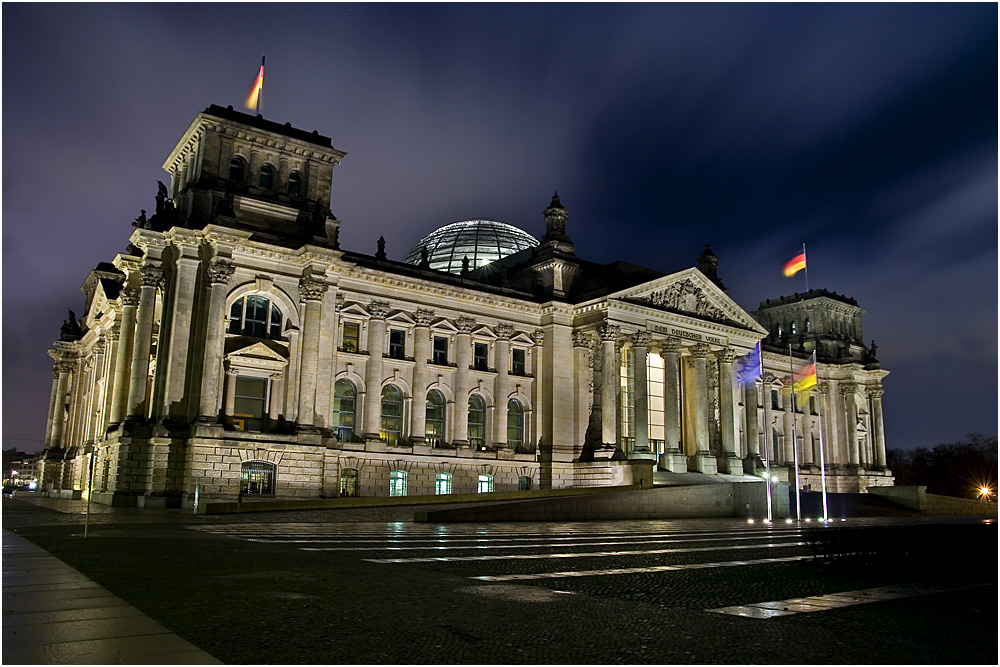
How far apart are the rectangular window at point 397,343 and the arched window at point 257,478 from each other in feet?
41.5

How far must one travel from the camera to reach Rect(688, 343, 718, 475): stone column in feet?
209

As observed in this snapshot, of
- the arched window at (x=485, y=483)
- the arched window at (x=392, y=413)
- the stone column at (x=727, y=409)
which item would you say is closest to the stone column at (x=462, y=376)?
the arched window at (x=485, y=483)

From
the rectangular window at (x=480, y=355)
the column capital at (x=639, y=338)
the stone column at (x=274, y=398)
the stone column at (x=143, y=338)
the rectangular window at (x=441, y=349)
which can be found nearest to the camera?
the stone column at (x=143, y=338)

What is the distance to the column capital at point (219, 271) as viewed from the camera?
46.9 meters

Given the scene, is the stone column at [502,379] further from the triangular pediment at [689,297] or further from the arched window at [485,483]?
the triangular pediment at [689,297]

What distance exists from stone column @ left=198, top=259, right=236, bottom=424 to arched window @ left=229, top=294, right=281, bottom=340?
1898 mm

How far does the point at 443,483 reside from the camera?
56562 millimetres

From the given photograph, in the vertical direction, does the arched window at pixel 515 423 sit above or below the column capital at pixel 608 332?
below

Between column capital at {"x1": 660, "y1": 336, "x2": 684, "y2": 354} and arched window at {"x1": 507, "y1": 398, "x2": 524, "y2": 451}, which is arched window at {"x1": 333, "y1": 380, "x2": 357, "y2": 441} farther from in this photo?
column capital at {"x1": 660, "y1": 336, "x2": 684, "y2": 354}

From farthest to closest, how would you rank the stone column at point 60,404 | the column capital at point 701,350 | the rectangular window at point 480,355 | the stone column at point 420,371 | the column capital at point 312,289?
1. the stone column at point 60,404
2. the column capital at point 701,350
3. the rectangular window at point 480,355
4. the stone column at point 420,371
5. the column capital at point 312,289

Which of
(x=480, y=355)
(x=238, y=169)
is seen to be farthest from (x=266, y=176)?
(x=480, y=355)

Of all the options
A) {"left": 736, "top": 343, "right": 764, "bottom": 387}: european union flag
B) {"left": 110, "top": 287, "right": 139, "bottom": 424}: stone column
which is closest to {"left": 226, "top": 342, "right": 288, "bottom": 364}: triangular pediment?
{"left": 110, "top": 287, "right": 139, "bottom": 424}: stone column

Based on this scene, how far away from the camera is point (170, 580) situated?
11.6m

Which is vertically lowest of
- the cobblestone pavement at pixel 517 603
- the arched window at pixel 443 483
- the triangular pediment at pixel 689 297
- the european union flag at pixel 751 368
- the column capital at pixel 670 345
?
the cobblestone pavement at pixel 517 603
